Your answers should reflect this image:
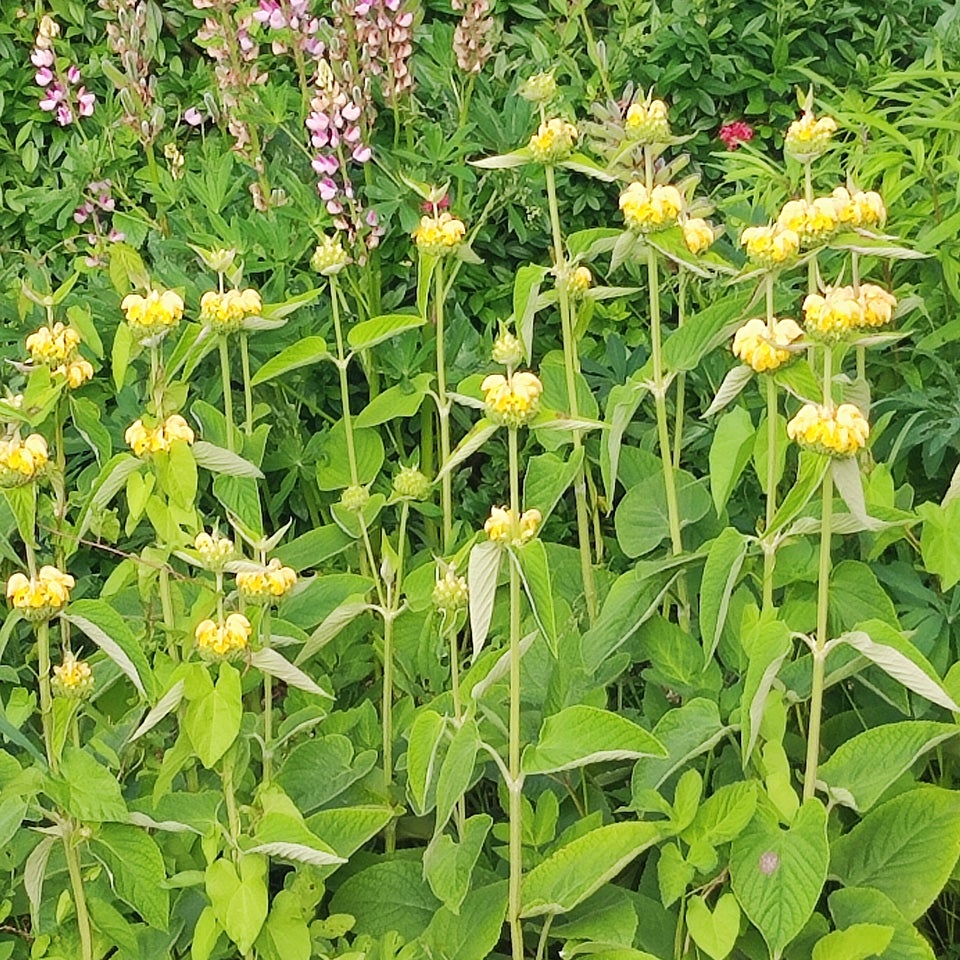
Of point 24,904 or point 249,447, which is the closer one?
point 24,904

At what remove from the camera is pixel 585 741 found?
108 cm

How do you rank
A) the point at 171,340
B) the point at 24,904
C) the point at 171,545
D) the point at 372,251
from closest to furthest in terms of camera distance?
1. the point at 171,545
2. the point at 24,904
3. the point at 171,340
4. the point at 372,251

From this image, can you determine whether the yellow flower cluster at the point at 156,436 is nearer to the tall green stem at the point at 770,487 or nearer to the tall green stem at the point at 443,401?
the tall green stem at the point at 443,401

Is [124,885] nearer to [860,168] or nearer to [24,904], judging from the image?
[24,904]

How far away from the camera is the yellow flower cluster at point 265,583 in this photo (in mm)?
1161

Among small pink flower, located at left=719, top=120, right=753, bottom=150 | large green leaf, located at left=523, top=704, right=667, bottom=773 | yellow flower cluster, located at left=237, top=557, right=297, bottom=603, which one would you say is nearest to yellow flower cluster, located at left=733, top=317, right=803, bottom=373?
large green leaf, located at left=523, top=704, right=667, bottom=773

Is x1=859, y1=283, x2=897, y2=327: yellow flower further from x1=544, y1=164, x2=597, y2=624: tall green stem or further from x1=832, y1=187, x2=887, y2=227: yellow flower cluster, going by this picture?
x1=544, y1=164, x2=597, y2=624: tall green stem

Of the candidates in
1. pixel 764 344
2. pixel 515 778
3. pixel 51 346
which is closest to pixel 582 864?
pixel 515 778

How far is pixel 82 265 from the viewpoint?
1.91m

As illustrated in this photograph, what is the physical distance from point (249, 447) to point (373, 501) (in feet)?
0.52

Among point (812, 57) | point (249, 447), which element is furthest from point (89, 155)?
point (812, 57)

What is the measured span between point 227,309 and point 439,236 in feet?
0.79

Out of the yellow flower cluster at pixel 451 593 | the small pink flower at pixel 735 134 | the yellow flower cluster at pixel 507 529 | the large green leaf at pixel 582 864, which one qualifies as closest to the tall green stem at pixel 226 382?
the yellow flower cluster at pixel 451 593

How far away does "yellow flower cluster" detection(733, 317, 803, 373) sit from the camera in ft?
3.51
